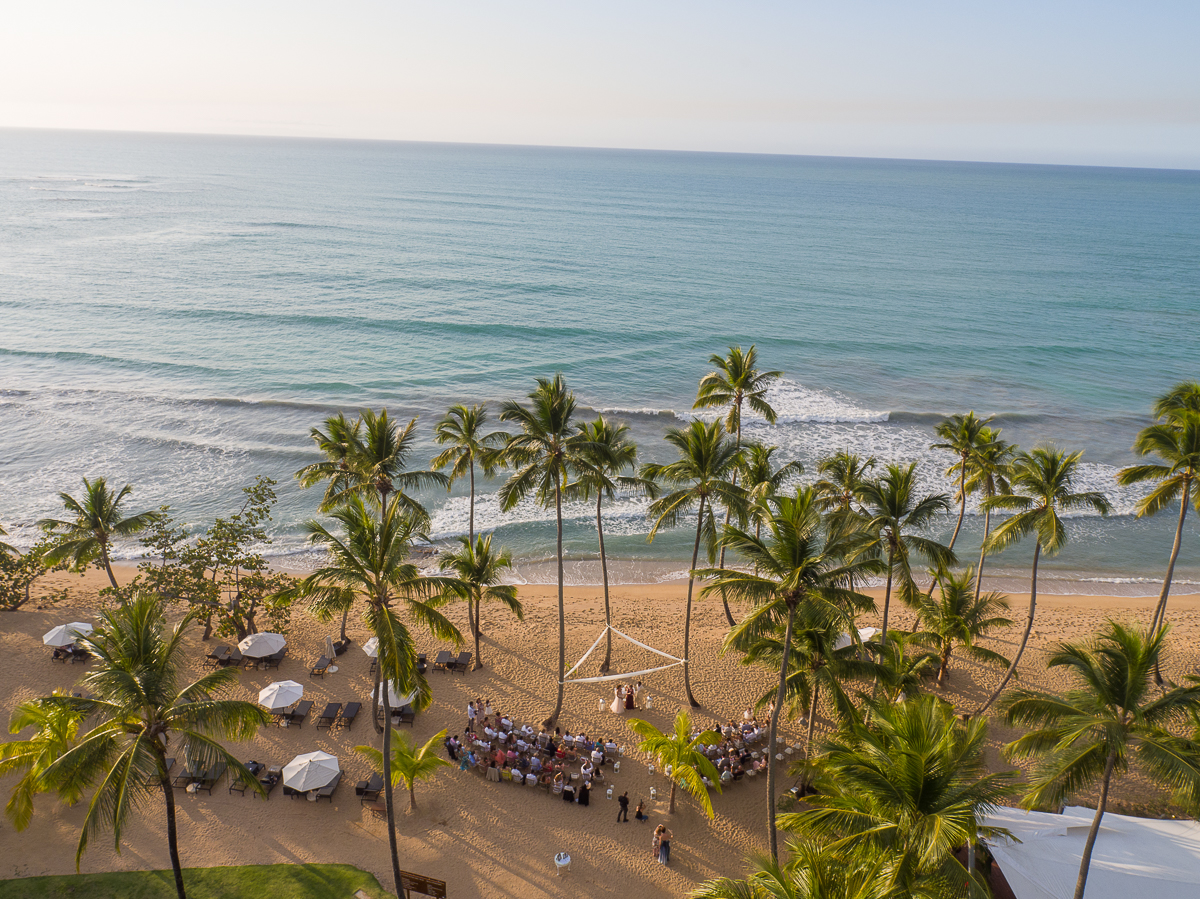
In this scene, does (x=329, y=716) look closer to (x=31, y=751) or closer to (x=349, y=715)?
(x=349, y=715)

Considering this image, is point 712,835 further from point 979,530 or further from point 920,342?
point 920,342

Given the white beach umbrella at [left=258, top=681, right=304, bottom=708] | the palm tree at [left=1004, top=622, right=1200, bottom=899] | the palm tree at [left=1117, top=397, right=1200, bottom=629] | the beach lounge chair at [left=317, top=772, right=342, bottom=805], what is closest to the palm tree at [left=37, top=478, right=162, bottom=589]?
the white beach umbrella at [left=258, top=681, right=304, bottom=708]

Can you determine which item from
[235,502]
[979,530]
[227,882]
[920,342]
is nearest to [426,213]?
[920,342]

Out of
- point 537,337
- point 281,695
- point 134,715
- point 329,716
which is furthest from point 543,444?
point 537,337

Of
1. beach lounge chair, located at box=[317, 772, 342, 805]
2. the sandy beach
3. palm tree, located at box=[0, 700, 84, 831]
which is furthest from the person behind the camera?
beach lounge chair, located at box=[317, 772, 342, 805]

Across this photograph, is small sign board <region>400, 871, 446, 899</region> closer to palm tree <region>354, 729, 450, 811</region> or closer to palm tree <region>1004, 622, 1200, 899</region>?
palm tree <region>354, 729, 450, 811</region>

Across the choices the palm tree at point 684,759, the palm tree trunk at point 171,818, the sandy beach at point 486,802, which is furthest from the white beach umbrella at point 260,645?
the palm tree at point 684,759

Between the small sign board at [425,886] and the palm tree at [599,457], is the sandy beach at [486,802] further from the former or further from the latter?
the palm tree at [599,457]
